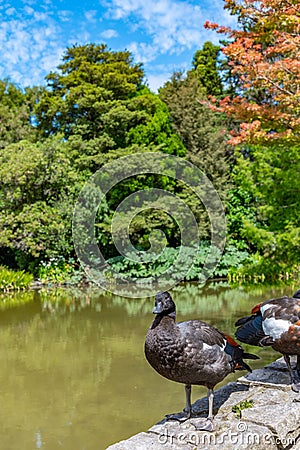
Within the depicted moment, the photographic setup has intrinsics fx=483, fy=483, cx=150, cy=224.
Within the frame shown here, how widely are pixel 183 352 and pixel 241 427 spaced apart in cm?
36

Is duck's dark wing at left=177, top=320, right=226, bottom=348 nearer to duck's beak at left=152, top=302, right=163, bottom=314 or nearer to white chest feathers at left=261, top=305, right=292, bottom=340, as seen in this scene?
duck's beak at left=152, top=302, right=163, bottom=314

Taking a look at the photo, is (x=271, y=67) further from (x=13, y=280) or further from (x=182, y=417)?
(x=13, y=280)

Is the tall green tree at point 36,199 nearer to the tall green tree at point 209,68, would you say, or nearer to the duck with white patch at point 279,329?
the tall green tree at point 209,68

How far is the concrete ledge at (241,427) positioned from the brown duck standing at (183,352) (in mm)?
76

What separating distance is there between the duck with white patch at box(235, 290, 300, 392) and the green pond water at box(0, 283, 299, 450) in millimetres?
1352

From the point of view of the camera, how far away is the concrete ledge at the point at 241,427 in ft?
5.80

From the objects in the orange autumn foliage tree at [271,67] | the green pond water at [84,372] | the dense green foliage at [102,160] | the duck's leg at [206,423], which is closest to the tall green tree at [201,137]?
the dense green foliage at [102,160]

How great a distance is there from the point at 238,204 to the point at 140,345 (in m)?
7.85

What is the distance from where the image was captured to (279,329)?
2299mm

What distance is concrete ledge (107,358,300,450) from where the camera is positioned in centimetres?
177

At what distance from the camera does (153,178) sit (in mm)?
11719

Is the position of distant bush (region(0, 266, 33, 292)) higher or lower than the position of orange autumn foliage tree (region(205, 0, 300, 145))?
lower

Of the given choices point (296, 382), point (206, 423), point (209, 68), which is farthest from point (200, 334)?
point (209, 68)

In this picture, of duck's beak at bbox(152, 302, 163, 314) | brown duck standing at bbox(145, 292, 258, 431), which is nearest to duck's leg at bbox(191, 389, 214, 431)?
brown duck standing at bbox(145, 292, 258, 431)
